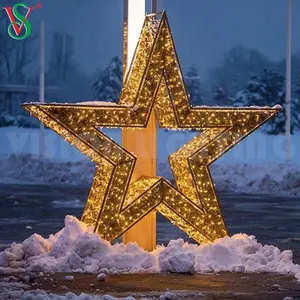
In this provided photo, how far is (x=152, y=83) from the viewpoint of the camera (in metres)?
10.4

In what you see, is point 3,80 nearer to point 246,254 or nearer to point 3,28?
point 3,28

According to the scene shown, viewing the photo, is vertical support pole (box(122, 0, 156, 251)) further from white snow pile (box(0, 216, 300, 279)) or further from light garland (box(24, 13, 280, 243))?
white snow pile (box(0, 216, 300, 279))

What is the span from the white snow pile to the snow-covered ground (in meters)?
13.5

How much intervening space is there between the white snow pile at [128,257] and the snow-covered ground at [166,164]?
13.5m

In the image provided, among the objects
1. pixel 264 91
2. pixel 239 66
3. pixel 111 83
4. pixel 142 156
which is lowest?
pixel 142 156

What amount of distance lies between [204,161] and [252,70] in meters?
29.2

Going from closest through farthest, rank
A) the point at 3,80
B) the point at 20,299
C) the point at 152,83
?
1. the point at 20,299
2. the point at 152,83
3. the point at 3,80

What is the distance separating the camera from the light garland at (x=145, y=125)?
10.1 metres

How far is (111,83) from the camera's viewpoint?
34062 millimetres

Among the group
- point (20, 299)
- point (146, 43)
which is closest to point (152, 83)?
point (146, 43)

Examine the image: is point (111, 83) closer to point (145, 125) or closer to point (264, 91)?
point (264, 91)

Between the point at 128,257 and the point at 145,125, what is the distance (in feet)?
5.02

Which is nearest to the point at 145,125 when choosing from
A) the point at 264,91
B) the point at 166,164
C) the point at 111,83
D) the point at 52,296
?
the point at 52,296

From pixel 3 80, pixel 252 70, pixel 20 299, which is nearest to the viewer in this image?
pixel 20 299
